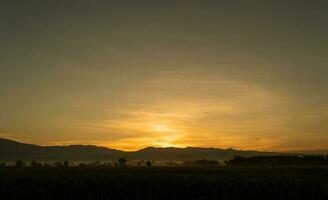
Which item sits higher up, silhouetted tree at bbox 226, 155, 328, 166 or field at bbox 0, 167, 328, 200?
silhouetted tree at bbox 226, 155, 328, 166

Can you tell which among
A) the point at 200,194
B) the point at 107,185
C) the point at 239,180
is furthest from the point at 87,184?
the point at 239,180

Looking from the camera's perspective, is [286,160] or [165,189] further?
[286,160]

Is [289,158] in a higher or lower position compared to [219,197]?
higher

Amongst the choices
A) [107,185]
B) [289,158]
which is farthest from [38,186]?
[289,158]

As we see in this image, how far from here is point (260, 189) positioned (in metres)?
34.6

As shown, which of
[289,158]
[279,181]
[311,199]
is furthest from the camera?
[289,158]

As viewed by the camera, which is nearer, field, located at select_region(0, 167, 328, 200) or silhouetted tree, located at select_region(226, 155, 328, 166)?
field, located at select_region(0, 167, 328, 200)

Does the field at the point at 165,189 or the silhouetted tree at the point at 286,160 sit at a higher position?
the silhouetted tree at the point at 286,160

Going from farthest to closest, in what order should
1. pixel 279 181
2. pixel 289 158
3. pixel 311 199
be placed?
pixel 289 158 → pixel 279 181 → pixel 311 199

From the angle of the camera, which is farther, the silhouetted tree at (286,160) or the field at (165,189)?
the silhouetted tree at (286,160)

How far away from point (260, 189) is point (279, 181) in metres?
2.83

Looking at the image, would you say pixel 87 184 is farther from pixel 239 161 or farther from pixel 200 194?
pixel 239 161

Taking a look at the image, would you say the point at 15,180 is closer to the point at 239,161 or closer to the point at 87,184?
the point at 87,184

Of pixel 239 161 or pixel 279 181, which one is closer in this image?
pixel 279 181
